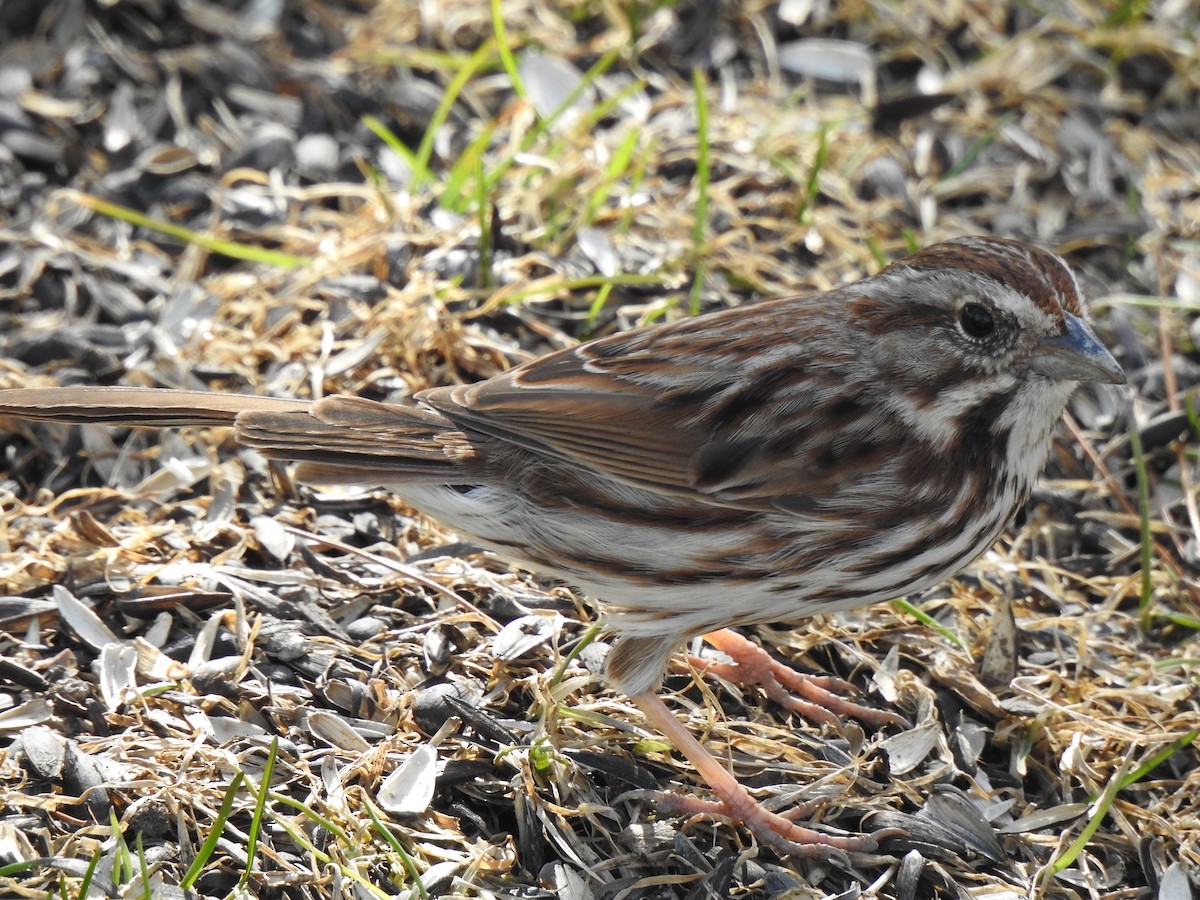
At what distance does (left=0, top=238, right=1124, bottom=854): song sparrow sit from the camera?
12.9ft

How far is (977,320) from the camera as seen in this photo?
3.95m

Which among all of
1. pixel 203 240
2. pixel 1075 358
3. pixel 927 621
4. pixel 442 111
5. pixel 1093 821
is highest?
pixel 1075 358

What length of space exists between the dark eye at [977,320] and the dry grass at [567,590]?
101 centimetres

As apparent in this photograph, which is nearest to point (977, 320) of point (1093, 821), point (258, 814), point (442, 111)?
point (1093, 821)

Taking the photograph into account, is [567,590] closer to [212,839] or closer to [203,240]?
[212,839]

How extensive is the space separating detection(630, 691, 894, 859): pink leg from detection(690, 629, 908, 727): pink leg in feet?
1.26

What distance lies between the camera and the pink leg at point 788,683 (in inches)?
172

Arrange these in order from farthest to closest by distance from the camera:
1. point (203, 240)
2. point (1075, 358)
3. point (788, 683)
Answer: point (203, 240), point (788, 683), point (1075, 358)

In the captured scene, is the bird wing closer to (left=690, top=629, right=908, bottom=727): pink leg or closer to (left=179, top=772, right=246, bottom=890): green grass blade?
(left=690, top=629, right=908, bottom=727): pink leg

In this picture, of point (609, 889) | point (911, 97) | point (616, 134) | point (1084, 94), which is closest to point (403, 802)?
point (609, 889)

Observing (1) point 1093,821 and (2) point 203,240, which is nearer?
(1) point 1093,821

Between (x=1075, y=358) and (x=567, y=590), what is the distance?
64.2 inches

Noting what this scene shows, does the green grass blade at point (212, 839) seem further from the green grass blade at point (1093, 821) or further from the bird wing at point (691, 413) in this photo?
the green grass blade at point (1093, 821)

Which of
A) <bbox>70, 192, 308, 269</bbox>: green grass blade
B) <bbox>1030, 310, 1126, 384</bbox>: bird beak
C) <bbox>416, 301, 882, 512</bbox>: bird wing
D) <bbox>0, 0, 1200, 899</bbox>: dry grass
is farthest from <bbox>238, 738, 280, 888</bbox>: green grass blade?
<bbox>70, 192, 308, 269</bbox>: green grass blade
